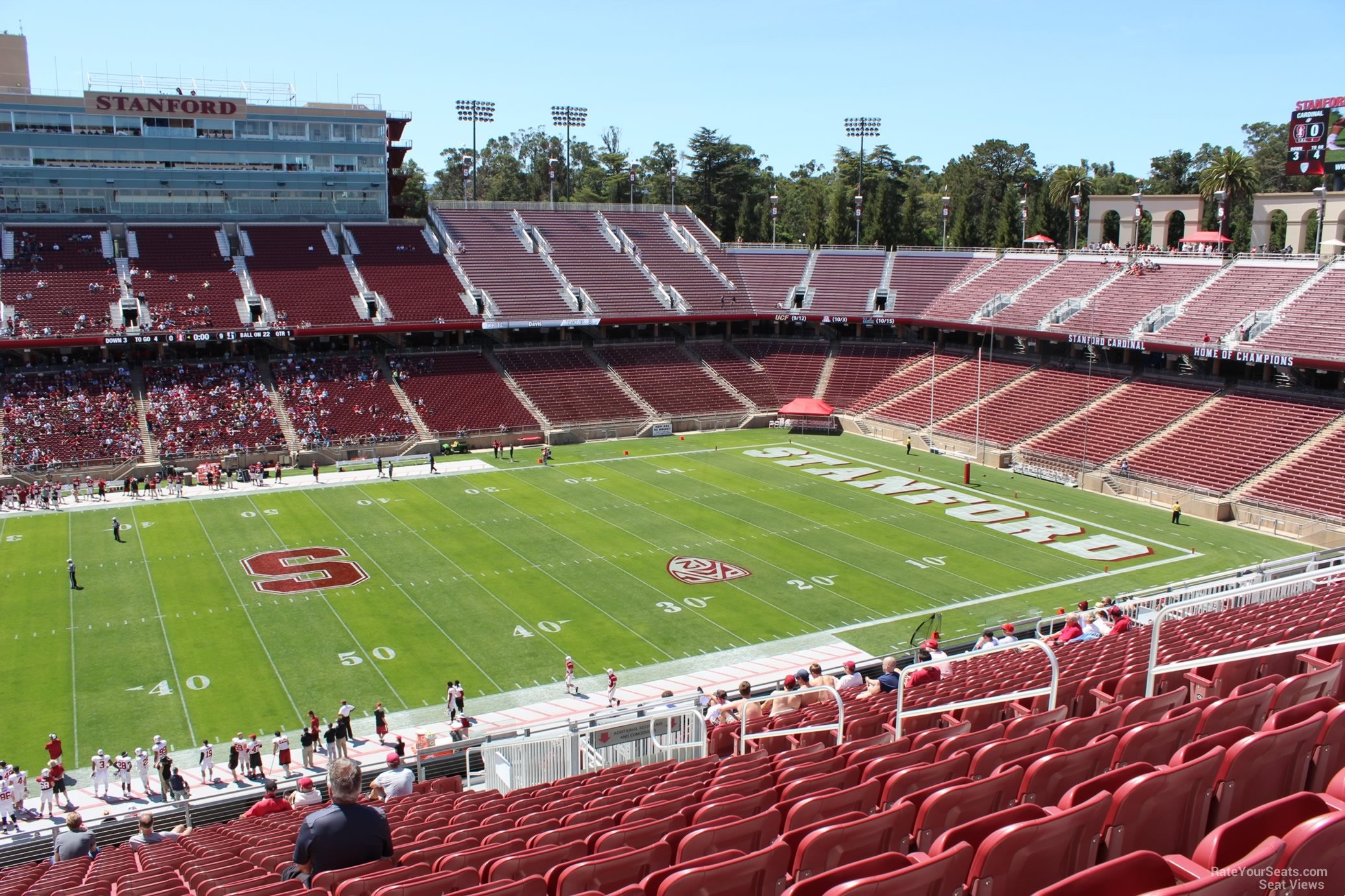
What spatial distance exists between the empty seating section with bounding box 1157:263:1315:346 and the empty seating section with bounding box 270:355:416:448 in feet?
134

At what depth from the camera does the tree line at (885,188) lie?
82.6m

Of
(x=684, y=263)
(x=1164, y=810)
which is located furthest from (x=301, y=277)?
(x=1164, y=810)

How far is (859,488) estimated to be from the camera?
155ft

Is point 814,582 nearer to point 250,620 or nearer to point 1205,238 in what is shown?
point 250,620

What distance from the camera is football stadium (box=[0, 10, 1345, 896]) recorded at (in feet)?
23.7

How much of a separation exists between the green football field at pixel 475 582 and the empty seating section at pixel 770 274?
87.6 feet

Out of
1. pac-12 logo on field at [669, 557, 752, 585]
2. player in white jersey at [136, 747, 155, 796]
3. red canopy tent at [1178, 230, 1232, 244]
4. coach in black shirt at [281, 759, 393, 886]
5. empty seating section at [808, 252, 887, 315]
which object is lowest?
player in white jersey at [136, 747, 155, 796]

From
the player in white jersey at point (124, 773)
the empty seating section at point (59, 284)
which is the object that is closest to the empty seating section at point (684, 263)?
the empty seating section at point (59, 284)

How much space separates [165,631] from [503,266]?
44.1m

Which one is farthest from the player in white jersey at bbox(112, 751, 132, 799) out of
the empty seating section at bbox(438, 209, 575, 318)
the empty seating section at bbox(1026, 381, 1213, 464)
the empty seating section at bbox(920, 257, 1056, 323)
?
the empty seating section at bbox(920, 257, 1056, 323)

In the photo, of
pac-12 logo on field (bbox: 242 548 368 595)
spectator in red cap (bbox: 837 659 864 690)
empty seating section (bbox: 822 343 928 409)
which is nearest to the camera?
spectator in red cap (bbox: 837 659 864 690)

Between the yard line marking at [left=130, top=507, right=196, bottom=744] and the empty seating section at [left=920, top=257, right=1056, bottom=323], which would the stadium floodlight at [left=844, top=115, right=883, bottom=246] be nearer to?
the empty seating section at [left=920, top=257, right=1056, bottom=323]

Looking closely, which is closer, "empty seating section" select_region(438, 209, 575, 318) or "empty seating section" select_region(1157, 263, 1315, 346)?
"empty seating section" select_region(1157, 263, 1315, 346)

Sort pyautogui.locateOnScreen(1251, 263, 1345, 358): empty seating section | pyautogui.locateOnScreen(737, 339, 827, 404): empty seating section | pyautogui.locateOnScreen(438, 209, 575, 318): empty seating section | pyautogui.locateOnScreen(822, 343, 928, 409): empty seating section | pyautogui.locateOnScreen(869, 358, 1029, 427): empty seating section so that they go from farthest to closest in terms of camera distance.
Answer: pyautogui.locateOnScreen(737, 339, 827, 404): empty seating section < pyautogui.locateOnScreen(438, 209, 575, 318): empty seating section < pyautogui.locateOnScreen(822, 343, 928, 409): empty seating section < pyautogui.locateOnScreen(869, 358, 1029, 427): empty seating section < pyautogui.locateOnScreen(1251, 263, 1345, 358): empty seating section
